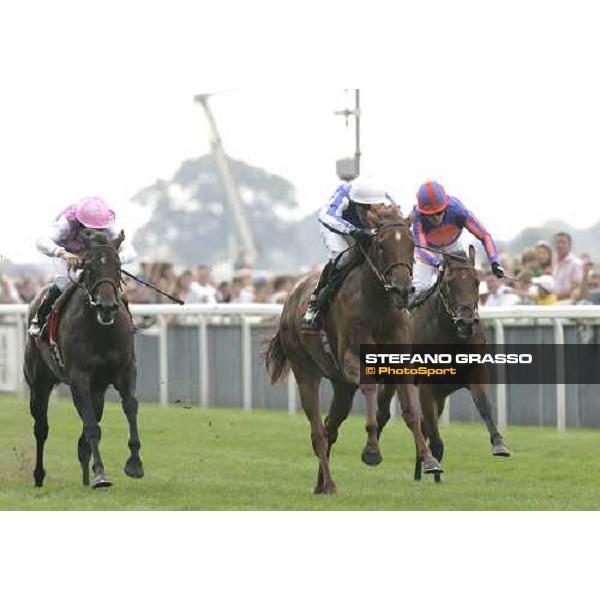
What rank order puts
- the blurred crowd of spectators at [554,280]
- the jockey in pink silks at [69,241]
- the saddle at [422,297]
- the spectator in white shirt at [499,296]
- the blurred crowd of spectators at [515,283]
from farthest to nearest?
the spectator in white shirt at [499,296], the blurred crowd of spectators at [515,283], the blurred crowd of spectators at [554,280], the saddle at [422,297], the jockey in pink silks at [69,241]

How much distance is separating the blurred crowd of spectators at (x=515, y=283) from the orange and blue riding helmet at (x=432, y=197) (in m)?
2.35

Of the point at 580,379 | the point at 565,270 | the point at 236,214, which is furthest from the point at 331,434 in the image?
the point at 236,214

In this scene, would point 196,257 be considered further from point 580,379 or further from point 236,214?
point 580,379

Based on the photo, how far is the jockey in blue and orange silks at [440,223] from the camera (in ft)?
36.7

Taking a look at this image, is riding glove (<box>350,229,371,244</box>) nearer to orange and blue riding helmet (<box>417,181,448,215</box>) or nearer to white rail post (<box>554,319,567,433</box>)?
orange and blue riding helmet (<box>417,181,448,215</box>)

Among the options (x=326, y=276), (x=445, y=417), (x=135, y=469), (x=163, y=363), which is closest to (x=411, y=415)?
(x=326, y=276)

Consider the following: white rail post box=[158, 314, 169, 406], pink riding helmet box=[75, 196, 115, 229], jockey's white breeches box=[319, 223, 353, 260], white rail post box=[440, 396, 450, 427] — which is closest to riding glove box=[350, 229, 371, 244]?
jockey's white breeches box=[319, 223, 353, 260]

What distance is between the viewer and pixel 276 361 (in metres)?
11.5

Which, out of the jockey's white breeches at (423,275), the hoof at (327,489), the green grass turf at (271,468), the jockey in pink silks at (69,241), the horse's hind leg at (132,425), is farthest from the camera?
the jockey's white breeches at (423,275)

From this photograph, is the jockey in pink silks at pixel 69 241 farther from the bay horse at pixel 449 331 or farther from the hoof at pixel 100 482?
the bay horse at pixel 449 331

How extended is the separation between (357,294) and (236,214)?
1588 cm

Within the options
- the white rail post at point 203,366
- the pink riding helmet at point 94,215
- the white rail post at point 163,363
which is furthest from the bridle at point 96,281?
the white rail post at point 163,363

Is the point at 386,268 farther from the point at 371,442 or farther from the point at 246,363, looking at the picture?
the point at 246,363

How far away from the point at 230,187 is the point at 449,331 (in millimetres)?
15042
